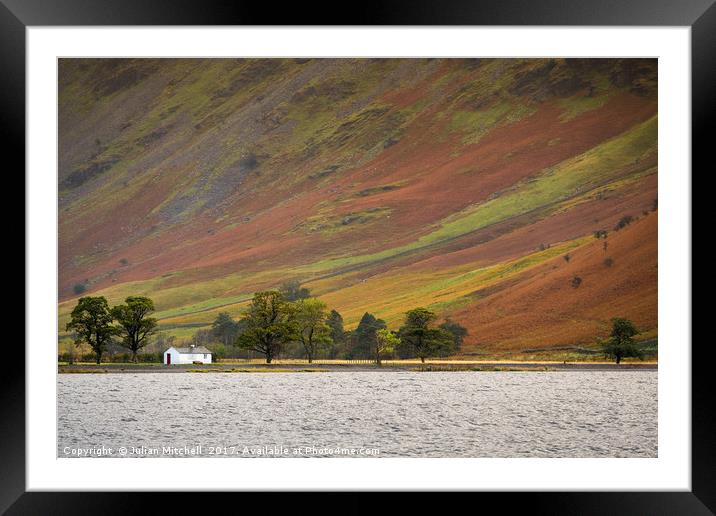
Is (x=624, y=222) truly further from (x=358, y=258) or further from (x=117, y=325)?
(x=117, y=325)

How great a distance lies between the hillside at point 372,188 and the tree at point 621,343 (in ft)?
7.30

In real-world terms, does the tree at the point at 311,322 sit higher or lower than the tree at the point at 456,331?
higher

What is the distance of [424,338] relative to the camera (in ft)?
120

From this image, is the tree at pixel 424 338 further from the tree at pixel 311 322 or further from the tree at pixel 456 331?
the tree at pixel 456 331

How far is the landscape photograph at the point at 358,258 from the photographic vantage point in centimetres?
2559

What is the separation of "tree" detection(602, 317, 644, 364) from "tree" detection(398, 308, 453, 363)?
7524mm

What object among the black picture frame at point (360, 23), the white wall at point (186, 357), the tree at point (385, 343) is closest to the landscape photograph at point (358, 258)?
the white wall at point (186, 357)

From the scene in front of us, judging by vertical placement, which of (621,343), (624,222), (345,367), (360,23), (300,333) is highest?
(624,222)

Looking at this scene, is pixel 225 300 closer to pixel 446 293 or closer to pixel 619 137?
pixel 446 293

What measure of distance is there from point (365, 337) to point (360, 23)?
3460cm

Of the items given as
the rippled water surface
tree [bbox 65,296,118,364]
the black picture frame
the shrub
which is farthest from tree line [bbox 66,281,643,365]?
the black picture frame

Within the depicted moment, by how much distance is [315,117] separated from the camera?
70.4m

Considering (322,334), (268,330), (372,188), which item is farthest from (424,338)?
(372,188)

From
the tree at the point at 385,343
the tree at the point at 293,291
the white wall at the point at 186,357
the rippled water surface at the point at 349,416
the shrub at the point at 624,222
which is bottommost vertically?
the rippled water surface at the point at 349,416
